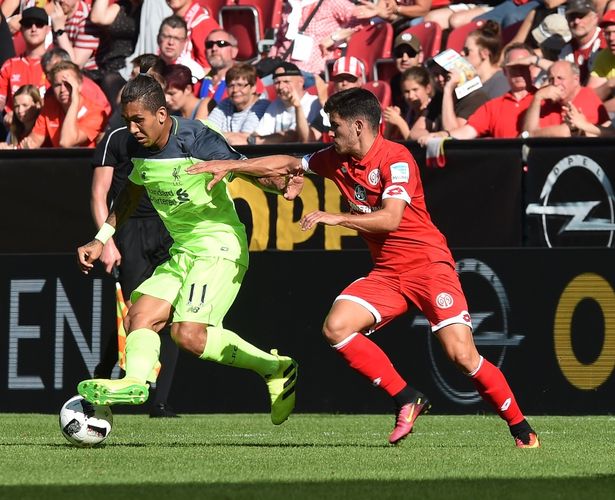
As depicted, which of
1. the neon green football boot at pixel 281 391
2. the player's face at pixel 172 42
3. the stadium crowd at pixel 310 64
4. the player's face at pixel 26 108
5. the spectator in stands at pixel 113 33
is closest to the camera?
the neon green football boot at pixel 281 391

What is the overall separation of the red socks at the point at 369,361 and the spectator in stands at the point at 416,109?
4310 mm

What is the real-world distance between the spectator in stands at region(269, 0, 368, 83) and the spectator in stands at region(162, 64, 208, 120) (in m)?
1.62

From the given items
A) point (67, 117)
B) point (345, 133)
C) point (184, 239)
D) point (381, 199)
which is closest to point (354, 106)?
point (345, 133)

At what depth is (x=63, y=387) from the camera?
37.4ft

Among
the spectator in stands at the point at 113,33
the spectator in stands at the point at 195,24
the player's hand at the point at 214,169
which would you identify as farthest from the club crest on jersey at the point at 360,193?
the spectator in stands at the point at 113,33

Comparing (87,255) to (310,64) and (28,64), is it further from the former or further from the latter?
(28,64)

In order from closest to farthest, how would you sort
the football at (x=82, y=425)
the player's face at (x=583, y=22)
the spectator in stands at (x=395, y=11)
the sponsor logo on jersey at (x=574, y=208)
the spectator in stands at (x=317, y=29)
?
the football at (x=82, y=425) → the sponsor logo on jersey at (x=574, y=208) → the player's face at (x=583, y=22) → the spectator in stands at (x=317, y=29) → the spectator in stands at (x=395, y=11)

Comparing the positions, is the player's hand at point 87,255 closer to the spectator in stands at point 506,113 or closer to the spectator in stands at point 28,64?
the spectator in stands at point 506,113

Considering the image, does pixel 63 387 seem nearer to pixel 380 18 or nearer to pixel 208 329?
pixel 208 329

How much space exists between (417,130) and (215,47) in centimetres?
297

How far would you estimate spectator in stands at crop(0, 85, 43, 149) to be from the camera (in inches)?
526

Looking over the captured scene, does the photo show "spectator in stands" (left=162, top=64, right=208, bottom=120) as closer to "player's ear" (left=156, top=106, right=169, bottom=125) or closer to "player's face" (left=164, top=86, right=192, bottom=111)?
"player's face" (left=164, top=86, right=192, bottom=111)

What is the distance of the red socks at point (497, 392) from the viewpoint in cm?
765

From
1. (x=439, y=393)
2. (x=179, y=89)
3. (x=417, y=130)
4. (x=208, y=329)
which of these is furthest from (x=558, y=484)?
(x=179, y=89)
